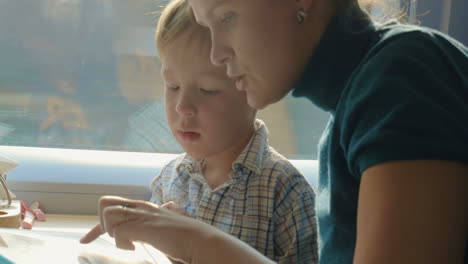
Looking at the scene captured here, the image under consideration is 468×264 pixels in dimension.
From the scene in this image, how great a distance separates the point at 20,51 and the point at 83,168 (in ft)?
1.17

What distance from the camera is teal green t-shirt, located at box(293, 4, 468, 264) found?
467mm

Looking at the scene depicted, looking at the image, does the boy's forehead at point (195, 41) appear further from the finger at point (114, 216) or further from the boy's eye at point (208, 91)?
→ the finger at point (114, 216)

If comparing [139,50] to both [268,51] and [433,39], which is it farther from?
[433,39]

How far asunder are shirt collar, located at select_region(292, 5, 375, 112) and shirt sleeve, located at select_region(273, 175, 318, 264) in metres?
0.42

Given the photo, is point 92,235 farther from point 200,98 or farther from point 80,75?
point 80,75

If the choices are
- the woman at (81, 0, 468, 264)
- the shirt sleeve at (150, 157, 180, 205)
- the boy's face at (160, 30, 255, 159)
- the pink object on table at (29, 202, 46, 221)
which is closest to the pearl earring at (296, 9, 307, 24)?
the woman at (81, 0, 468, 264)

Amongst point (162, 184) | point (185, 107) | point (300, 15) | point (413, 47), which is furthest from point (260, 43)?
point (162, 184)

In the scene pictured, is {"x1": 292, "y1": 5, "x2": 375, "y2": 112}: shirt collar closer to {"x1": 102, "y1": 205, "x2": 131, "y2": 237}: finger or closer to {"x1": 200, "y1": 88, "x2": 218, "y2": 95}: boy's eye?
{"x1": 102, "y1": 205, "x2": 131, "y2": 237}: finger

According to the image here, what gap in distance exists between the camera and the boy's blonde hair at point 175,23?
42.4 inches

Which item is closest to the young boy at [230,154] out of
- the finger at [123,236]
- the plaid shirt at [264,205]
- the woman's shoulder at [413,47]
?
the plaid shirt at [264,205]

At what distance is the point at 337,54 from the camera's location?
63 cm

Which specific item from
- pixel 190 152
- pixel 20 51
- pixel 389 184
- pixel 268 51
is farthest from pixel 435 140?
pixel 20 51

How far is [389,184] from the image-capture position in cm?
46

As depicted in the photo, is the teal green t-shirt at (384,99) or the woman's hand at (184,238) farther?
the woman's hand at (184,238)
